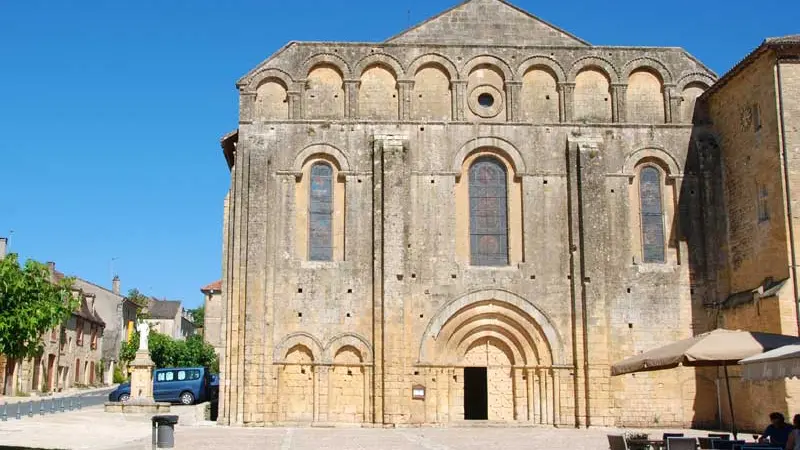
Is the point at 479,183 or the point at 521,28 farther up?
the point at 521,28

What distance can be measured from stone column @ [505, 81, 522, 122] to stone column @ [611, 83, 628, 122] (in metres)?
2.80

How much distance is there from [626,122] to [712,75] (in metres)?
3.05

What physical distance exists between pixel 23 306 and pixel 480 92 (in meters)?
15.5

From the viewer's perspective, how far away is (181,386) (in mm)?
33375

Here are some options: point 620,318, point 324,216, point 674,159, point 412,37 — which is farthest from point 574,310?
point 412,37

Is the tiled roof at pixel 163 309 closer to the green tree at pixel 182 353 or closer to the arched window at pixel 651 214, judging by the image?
the green tree at pixel 182 353

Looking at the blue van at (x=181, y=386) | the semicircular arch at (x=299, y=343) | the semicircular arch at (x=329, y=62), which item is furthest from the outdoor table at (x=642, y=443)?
the blue van at (x=181, y=386)

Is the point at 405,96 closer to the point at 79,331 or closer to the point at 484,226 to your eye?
the point at 484,226

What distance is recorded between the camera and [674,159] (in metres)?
27.1

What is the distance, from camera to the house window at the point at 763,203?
23.8 m

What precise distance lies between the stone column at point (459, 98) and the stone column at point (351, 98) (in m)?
2.85

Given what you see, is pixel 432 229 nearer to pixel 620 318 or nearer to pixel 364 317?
pixel 364 317

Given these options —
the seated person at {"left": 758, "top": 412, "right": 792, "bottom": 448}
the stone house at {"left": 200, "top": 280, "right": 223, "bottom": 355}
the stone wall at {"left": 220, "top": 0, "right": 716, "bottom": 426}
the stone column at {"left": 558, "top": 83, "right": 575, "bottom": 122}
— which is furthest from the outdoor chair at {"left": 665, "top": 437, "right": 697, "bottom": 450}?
the stone house at {"left": 200, "top": 280, "right": 223, "bottom": 355}

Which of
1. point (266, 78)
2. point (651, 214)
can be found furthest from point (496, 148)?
point (266, 78)
